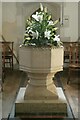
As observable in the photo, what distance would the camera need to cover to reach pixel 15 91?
566 centimetres

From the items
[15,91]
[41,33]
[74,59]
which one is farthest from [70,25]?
[41,33]

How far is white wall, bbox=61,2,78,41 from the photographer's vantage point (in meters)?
8.72

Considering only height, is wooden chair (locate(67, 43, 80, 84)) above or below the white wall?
below

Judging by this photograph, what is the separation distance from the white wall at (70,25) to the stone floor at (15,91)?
1.28 m

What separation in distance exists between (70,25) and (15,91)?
3.80m

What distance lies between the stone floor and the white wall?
4.21 ft

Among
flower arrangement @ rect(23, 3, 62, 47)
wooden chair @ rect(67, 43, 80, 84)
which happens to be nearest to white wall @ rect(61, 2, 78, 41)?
wooden chair @ rect(67, 43, 80, 84)

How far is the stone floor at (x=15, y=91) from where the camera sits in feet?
14.5

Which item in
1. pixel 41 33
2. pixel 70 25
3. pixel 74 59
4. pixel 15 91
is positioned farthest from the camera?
pixel 70 25

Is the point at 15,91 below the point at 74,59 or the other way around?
below

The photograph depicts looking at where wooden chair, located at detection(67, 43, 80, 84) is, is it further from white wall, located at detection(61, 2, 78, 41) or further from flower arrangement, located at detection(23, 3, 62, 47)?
flower arrangement, located at detection(23, 3, 62, 47)

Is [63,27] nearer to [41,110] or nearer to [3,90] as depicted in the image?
[3,90]

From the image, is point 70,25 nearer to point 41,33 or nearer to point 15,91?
point 15,91

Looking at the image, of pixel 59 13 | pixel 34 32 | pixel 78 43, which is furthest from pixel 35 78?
pixel 59 13
